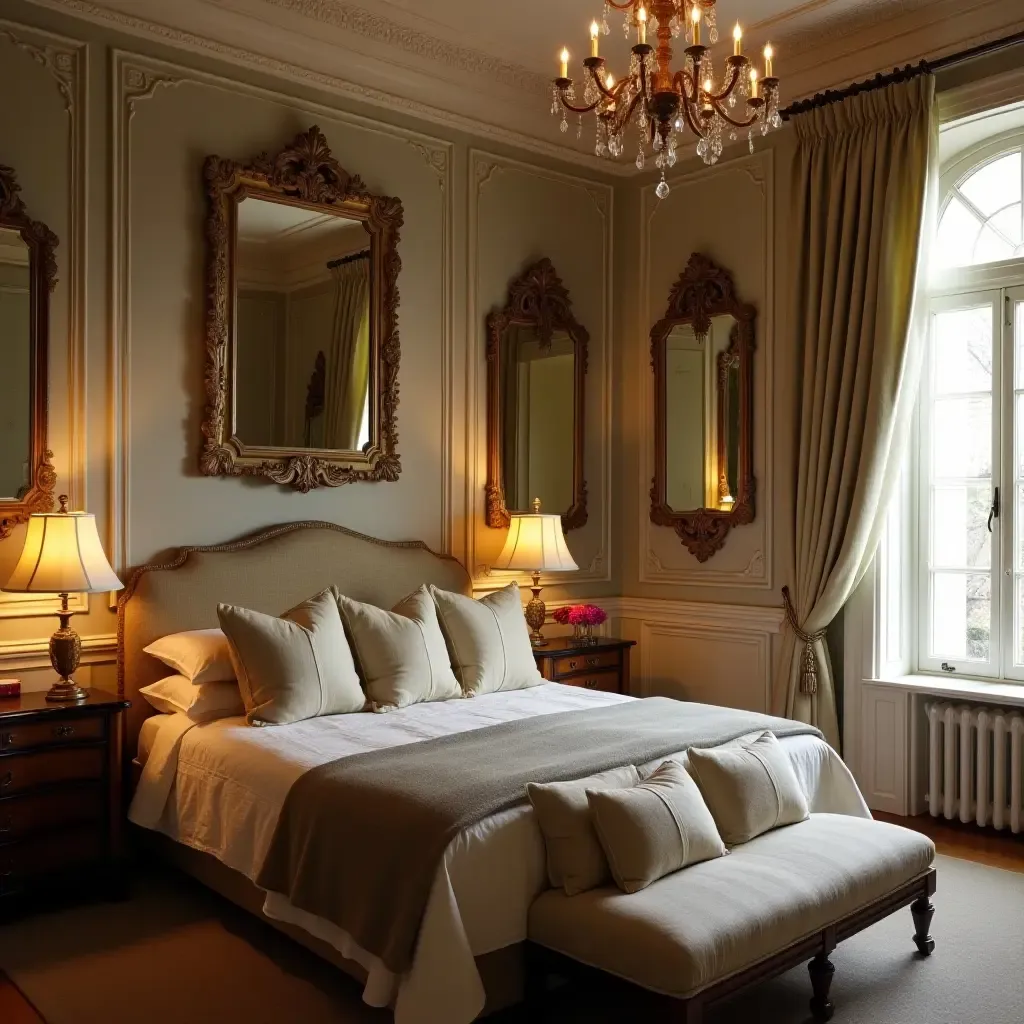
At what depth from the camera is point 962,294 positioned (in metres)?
4.47

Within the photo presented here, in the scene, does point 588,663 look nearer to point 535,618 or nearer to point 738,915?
point 535,618

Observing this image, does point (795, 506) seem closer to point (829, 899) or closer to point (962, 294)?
point (962, 294)

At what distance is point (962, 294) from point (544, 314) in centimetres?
187

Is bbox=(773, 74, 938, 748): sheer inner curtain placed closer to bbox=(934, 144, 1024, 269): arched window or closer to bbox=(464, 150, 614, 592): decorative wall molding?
bbox=(934, 144, 1024, 269): arched window

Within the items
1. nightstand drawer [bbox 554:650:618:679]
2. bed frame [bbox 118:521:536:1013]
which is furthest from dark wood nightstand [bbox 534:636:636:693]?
bed frame [bbox 118:521:536:1013]

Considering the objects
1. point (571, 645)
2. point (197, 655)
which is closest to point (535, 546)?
point (571, 645)

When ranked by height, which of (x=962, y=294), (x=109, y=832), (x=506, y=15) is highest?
(x=506, y=15)

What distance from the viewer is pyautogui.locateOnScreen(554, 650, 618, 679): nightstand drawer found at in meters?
4.75

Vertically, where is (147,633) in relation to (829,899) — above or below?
above

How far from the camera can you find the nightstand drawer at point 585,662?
475 centimetres

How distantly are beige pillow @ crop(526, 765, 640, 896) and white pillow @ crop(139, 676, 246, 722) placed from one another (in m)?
1.36

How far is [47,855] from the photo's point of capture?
325cm

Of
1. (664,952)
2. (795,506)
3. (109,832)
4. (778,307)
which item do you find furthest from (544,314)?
(664,952)

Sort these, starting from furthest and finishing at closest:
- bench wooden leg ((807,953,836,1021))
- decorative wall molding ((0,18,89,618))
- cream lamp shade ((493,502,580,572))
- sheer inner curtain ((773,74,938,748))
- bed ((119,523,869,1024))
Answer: cream lamp shade ((493,502,580,572)) → sheer inner curtain ((773,74,938,748)) → decorative wall molding ((0,18,89,618)) → bench wooden leg ((807,953,836,1021)) → bed ((119,523,869,1024))
